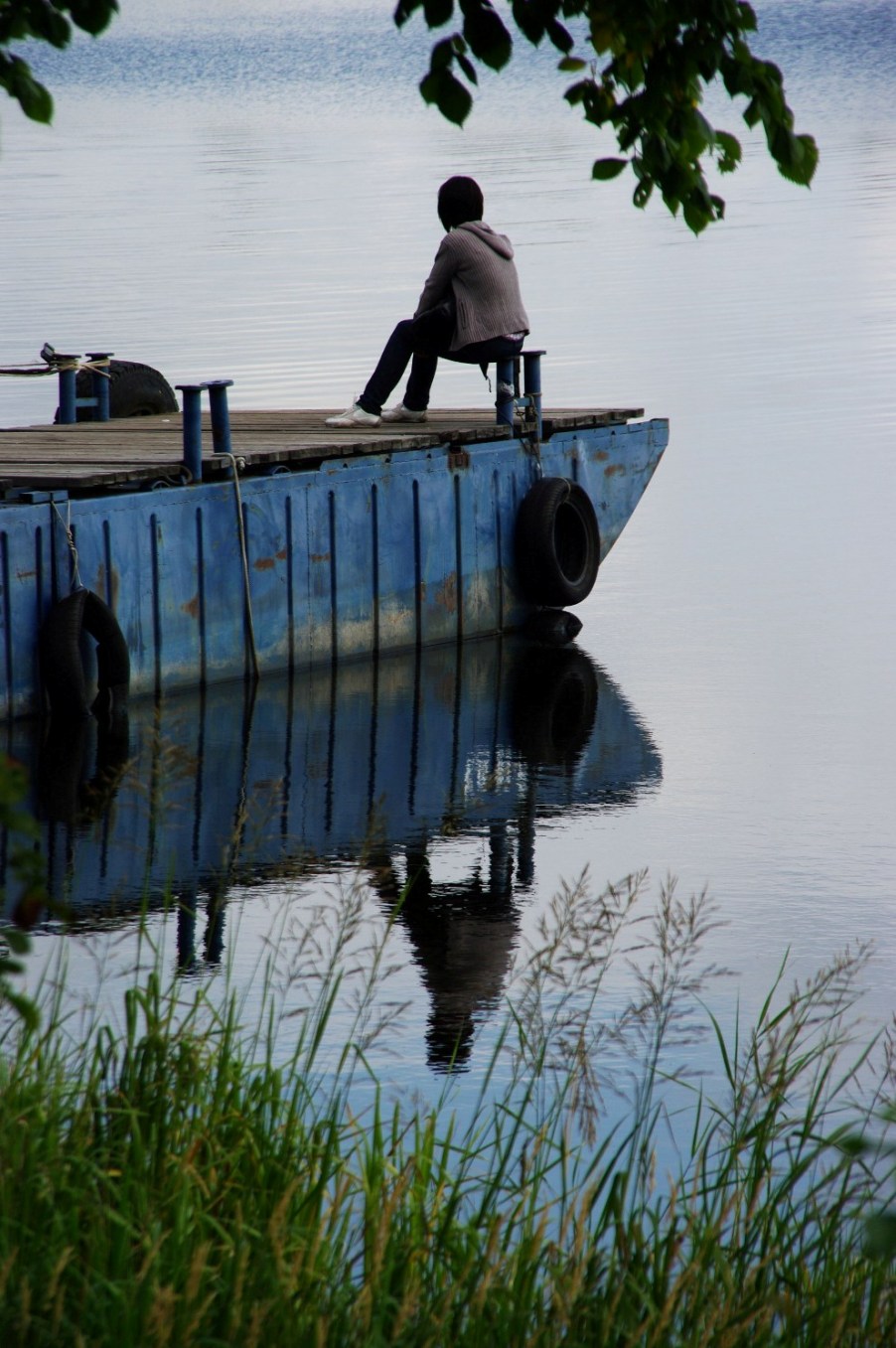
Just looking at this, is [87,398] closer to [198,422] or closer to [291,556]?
[291,556]

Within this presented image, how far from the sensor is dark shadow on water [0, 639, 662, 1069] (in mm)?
7629

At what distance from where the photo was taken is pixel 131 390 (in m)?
15.3

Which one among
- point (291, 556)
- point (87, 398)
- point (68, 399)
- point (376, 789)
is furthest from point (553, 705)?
point (87, 398)

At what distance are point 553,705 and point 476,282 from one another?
253 cm

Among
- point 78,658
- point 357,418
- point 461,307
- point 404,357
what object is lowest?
point 78,658

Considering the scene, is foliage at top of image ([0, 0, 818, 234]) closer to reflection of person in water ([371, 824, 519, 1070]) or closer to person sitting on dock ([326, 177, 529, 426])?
reflection of person in water ([371, 824, 519, 1070])

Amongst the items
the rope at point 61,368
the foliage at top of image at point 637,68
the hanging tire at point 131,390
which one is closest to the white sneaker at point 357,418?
the rope at point 61,368

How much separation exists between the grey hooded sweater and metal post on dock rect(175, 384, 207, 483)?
83.7 inches

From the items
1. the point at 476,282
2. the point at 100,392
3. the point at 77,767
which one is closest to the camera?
the point at 77,767

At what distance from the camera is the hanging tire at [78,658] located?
10.4 metres

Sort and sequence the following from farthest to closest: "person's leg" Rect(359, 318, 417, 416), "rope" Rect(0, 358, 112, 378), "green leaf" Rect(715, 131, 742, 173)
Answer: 1. "rope" Rect(0, 358, 112, 378)
2. "person's leg" Rect(359, 318, 417, 416)
3. "green leaf" Rect(715, 131, 742, 173)

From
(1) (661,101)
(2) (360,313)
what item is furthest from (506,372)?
(2) (360,313)

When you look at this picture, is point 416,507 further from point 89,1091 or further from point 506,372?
point 89,1091

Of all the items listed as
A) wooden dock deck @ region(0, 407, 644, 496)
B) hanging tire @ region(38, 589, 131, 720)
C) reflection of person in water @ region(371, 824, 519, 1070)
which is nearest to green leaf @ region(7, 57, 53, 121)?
reflection of person in water @ region(371, 824, 519, 1070)
